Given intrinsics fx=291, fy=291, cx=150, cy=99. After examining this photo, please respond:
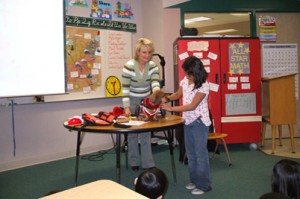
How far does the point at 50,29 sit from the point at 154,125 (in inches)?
53.4

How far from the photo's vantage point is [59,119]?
3.94 meters

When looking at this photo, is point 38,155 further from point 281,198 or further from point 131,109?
point 281,198

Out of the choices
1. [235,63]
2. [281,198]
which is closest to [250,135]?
[235,63]

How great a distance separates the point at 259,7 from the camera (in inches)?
191

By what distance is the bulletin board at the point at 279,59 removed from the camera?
490 centimetres

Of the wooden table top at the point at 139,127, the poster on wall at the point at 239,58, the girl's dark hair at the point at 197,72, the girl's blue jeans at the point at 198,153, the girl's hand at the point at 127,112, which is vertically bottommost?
the girl's blue jeans at the point at 198,153

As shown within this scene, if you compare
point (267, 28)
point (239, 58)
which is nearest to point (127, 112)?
point (239, 58)

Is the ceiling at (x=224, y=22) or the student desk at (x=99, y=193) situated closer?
the student desk at (x=99, y=193)

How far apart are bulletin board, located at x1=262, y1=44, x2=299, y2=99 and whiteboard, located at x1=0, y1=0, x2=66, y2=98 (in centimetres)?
346

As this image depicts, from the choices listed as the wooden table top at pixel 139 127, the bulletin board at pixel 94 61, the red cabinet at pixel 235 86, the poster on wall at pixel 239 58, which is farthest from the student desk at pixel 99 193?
the poster on wall at pixel 239 58

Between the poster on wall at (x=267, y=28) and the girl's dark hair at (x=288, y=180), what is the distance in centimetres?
396

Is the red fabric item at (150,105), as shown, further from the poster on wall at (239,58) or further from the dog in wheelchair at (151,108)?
the poster on wall at (239,58)

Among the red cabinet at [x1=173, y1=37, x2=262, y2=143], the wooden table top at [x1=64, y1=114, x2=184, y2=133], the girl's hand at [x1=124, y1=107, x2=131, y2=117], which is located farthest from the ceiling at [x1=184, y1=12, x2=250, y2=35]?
the wooden table top at [x1=64, y1=114, x2=184, y2=133]

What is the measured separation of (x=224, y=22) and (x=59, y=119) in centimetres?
403
